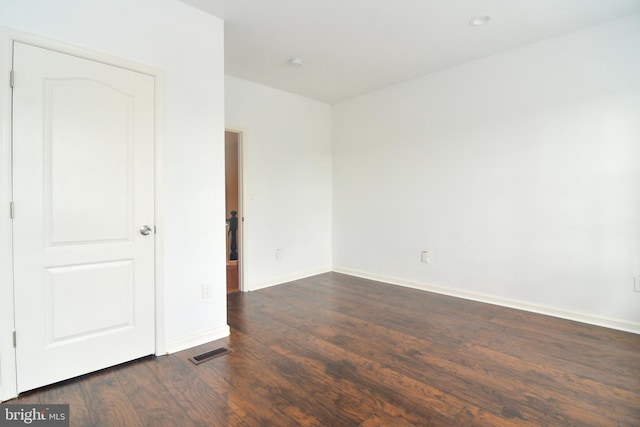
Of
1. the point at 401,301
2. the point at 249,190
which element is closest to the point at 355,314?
the point at 401,301

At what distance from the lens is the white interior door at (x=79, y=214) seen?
202 cm

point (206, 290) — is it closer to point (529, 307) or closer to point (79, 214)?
point (79, 214)

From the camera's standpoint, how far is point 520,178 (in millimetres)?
3562

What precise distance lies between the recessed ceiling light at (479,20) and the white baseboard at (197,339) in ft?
11.5

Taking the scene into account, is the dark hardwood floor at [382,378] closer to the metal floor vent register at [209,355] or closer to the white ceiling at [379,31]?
the metal floor vent register at [209,355]

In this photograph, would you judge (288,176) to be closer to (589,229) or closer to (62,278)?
(62,278)

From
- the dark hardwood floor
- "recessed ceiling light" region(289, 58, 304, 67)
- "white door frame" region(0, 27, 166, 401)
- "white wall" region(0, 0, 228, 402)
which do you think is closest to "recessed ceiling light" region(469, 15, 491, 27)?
"recessed ceiling light" region(289, 58, 304, 67)

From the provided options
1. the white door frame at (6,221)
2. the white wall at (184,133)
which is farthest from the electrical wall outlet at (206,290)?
the white door frame at (6,221)

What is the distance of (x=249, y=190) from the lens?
4438 millimetres

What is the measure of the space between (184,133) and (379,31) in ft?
6.65

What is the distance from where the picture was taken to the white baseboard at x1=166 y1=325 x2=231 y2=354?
2619 mm

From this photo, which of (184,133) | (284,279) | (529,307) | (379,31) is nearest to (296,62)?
(379,31)

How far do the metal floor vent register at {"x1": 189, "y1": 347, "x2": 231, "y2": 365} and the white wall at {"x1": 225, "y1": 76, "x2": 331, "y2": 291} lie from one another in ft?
5.67

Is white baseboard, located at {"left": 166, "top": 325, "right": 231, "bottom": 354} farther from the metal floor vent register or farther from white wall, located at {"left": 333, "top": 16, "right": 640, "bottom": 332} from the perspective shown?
white wall, located at {"left": 333, "top": 16, "right": 640, "bottom": 332}
